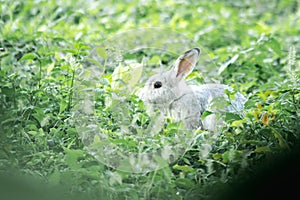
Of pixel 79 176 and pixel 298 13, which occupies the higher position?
pixel 298 13

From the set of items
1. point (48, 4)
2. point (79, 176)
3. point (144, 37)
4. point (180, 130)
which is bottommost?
point (79, 176)

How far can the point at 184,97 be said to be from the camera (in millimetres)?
3533

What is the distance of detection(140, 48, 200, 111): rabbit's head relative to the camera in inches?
137

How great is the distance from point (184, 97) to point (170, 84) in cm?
A: 10

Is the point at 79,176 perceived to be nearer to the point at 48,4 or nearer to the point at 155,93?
the point at 155,93

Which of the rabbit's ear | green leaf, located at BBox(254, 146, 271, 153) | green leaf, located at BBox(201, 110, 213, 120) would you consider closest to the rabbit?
the rabbit's ear

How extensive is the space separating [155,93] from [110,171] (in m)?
0.73

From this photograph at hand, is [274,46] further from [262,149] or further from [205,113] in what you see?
[262,149]

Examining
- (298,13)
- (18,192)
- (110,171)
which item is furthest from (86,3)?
(18,192)

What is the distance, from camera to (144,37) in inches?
170

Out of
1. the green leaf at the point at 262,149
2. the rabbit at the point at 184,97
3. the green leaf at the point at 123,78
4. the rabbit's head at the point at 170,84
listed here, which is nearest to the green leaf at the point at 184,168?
the green leaf at the point at 262,149

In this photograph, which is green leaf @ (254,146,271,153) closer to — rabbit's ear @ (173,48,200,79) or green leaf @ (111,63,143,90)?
rabbit's ear @ (173,48,200,79)

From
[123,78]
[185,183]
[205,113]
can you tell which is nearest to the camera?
[185,183]

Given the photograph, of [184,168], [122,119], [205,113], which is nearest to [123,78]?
[122,119]
